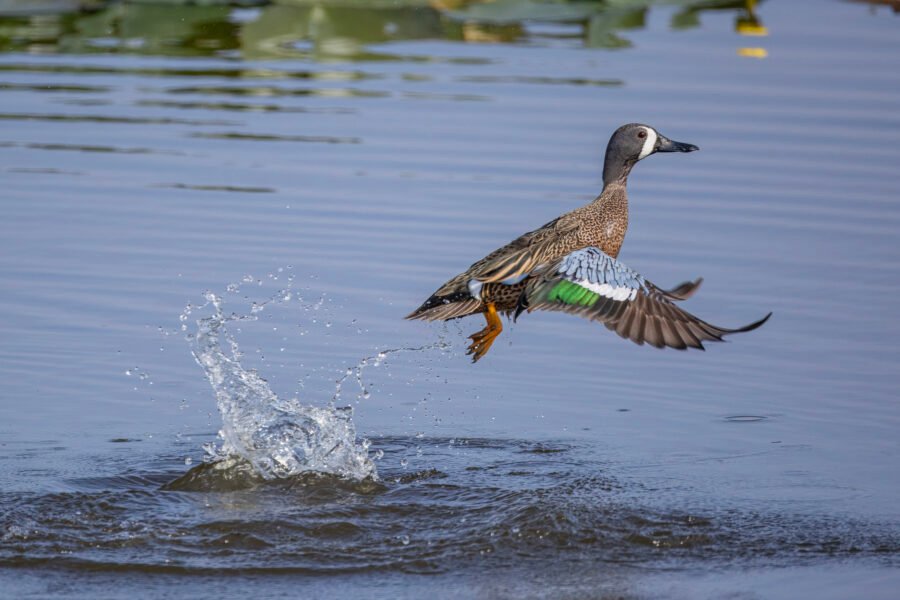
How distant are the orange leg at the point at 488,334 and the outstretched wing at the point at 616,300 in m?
0.16

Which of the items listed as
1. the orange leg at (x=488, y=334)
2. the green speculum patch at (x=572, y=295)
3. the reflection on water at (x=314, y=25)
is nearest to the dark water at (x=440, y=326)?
the reflection on water at (x=314, y=25)

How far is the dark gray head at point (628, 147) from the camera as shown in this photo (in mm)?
7434

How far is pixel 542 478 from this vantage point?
6.58 metres

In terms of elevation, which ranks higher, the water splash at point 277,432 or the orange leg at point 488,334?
the orange leg at point 488,334

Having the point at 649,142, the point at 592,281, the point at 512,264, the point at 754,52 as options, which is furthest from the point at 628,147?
the point at 754,52

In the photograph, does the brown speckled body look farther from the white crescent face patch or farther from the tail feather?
the white crescent face patch

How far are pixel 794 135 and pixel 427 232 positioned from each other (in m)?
3.81

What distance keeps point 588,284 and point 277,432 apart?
1.51 metres

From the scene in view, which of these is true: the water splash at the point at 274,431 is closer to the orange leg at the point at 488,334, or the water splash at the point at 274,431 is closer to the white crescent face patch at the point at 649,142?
the orange leg at the point at 488,334

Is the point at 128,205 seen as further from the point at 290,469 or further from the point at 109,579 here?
the point at 109,579

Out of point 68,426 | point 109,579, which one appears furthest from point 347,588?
point 68,426

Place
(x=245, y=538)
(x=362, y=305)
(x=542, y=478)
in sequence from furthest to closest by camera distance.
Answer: (x=362, y=305)
(x=542, y=478)
(x=245, y=538)

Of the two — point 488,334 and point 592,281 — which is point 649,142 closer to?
point 592,281

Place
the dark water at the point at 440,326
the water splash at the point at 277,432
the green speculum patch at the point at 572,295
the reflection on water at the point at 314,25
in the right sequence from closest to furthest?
the dark water at the point at 440,326, the green speculum patch at the point at 572,295, the water splash at the point at 277,432, the reflection on water at the point at 314,25
